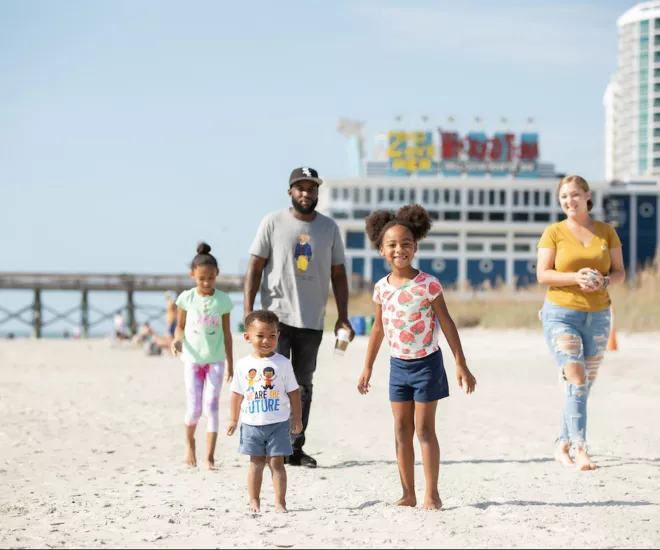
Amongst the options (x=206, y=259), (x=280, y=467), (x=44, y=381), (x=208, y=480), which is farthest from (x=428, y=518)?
(x=44, y=381)

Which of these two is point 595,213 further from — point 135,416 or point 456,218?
point 135,416

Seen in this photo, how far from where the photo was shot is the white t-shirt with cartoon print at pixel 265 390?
5645 mm

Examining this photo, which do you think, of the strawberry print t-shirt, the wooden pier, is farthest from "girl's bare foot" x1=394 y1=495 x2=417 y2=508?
the wooden pier

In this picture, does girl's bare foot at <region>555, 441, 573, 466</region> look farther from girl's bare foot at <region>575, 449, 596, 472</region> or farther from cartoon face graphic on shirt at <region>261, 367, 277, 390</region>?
cartoon face graphic on shirt at <region>261, 367, 277, 390</region>

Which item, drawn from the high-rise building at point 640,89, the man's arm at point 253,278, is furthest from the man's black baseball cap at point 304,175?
the high-rise building at point 640,89

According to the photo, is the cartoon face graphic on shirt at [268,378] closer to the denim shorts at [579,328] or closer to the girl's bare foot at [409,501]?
the girl's bare foot at [409,501]

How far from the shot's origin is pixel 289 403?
227 inches

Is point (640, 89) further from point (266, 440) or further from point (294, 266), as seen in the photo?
point (266, 440)

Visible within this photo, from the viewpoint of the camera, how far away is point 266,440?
565 centimetres

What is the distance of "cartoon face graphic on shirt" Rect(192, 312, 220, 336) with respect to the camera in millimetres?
7539

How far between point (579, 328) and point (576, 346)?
A: 13cm

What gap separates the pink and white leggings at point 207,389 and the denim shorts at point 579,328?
244 centimetres

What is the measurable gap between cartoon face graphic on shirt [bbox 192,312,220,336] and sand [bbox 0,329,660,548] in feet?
3.36

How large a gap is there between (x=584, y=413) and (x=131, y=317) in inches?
2235
